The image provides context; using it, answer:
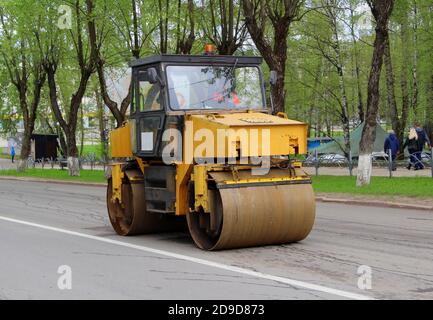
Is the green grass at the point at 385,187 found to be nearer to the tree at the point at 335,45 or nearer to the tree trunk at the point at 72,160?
the tree at the point at 335,45

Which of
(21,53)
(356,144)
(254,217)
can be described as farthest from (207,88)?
(21,53)

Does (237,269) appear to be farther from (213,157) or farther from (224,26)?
(224,26)

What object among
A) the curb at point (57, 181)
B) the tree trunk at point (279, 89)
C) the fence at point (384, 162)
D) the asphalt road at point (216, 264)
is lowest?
the asphalt road at point (216, 264)

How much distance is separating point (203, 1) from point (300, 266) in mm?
21164

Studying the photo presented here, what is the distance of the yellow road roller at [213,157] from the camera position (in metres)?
9.73

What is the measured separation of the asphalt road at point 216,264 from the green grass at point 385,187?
4079 millimetres

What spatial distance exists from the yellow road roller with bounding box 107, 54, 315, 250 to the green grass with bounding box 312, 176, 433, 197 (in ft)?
26.2

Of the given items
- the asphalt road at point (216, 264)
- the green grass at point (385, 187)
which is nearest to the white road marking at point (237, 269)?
the asphalt road at point (216, 264)

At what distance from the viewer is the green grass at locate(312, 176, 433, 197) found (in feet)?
59.4

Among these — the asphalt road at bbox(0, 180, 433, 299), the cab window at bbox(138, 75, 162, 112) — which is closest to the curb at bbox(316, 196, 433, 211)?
the asphalt road at bbox(0, 180, 433, 299)
